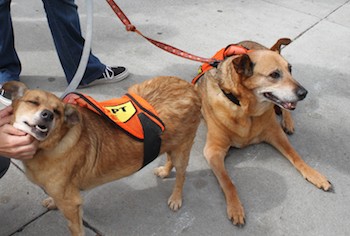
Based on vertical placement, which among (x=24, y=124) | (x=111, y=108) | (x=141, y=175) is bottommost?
(x=141, y=175)

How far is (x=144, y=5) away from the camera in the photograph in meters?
5.59

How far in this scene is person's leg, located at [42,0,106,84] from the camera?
346 cm

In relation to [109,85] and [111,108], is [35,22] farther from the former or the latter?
[111,108]

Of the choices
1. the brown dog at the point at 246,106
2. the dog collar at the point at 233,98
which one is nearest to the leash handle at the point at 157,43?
the brown dog at the point at 246,106

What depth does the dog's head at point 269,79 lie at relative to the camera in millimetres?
2836

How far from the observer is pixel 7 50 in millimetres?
3631

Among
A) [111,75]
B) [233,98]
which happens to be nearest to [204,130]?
[233,98]

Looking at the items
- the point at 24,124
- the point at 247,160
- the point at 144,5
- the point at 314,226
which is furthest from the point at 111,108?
the point at 144,5

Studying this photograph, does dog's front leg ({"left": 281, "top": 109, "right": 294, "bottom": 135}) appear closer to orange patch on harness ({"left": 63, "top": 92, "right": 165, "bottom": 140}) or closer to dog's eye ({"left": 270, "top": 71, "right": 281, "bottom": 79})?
dog's eye ({"left": 270, "top": 71, "right": 281, "bottom": 79})

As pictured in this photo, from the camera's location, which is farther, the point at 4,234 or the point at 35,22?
the point at 35,22

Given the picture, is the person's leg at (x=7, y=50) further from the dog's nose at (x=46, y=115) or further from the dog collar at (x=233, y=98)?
the dog collar at (x=233, y=98)

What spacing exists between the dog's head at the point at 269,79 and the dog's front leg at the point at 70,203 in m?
1.49

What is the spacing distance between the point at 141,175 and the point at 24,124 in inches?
52.4

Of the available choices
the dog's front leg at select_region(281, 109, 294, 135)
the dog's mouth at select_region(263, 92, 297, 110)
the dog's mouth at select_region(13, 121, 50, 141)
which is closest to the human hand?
the dog's mouth at select_region(13, 121, 50, 141)
